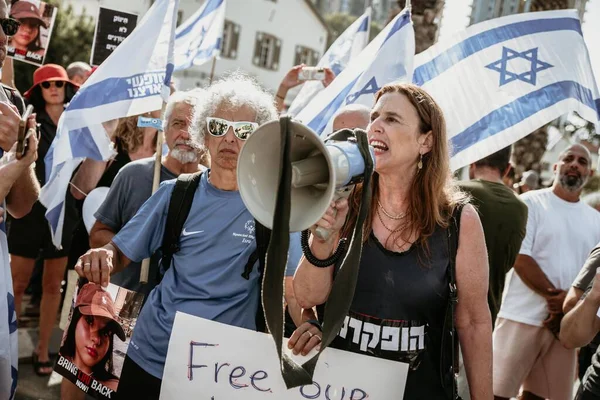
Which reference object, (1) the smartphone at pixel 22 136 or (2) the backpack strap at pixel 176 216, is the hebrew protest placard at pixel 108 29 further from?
(1) the smartphone at pixel 22 136

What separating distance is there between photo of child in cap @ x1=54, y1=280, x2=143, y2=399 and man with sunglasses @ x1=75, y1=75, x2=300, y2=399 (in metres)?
0.05

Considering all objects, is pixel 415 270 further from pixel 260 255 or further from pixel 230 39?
pixel 230 39

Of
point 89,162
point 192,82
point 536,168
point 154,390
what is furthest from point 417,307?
point 192,82

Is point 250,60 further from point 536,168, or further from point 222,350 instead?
point 222,350

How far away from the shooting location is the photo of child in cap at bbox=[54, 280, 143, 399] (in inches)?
113

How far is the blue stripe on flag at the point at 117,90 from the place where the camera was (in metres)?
4.48

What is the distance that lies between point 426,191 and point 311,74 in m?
3.46

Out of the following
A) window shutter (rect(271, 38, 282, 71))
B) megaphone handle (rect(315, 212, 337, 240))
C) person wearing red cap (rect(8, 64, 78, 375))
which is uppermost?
window shutter (rect(271, 38, 282, 71))

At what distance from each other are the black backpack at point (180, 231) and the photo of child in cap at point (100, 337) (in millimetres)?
219

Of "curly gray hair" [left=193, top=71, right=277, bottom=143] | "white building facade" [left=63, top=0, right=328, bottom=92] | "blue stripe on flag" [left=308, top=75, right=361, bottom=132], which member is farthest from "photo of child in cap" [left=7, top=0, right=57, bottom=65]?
"white building facade" [left=63, top=0, right=328, bottom=92]

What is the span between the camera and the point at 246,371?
2.46m

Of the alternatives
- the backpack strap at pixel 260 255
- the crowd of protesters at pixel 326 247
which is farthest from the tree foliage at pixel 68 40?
the backpack strap at pixel 260 255

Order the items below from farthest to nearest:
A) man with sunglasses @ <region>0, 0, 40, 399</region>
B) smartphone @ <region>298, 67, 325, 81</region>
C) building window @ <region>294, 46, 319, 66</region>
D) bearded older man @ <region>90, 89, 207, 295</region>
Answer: building window @ <region>294, 46, 319, 66</region> → smartphone @ <region>298, 67, 325, 81</region> → bearded older man @ <region>90, 89, 207, 295</region> → man with sunglasses @ <region>0, 0, 40, 399</region>

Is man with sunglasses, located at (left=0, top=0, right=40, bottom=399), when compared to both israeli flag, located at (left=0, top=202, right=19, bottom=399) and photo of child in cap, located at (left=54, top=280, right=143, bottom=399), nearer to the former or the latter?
israeli flag, located at (left=0, top=202, right=19, bottom=399)
